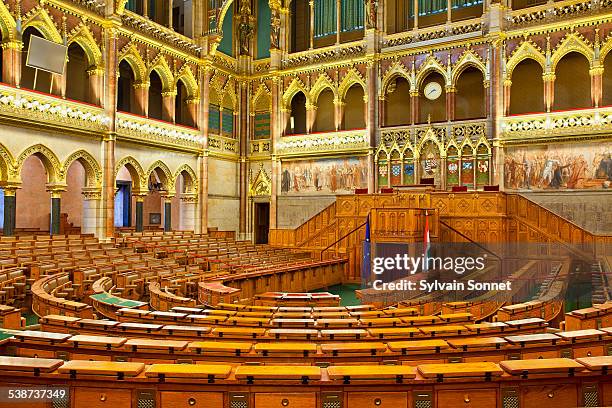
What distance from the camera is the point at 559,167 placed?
18.4 m

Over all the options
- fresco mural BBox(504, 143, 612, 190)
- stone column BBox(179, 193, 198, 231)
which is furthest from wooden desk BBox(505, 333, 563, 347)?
stone column BBox(179, 193, 198, 231)

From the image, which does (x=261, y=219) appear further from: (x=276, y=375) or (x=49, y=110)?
(x=276, y=375)

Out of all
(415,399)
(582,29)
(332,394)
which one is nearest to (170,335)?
(332,394)

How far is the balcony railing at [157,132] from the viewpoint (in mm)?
19188

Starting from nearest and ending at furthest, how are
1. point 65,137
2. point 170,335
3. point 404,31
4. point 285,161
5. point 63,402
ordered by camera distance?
point 63,402 < point 170,335 < point 65,137 < point 404,31 < point 285,161

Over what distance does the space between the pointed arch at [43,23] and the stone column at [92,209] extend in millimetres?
5306

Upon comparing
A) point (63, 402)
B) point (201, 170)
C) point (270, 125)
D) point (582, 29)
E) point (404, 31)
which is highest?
point (404, 31)

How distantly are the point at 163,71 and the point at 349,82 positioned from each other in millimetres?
8535

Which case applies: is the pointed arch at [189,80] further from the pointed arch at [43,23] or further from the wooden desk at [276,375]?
the wooden desk at [276,375]

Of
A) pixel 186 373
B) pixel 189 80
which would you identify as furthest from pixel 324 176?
pixel 186 373

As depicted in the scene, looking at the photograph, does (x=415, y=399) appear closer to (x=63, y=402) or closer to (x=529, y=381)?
(x=529, y=381)

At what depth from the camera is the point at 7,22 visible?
50.3ft

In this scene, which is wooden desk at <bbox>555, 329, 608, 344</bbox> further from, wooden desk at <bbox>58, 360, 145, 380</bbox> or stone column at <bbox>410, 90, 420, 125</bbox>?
stone column at <bbox>410, 90, 420, 125</bbox>

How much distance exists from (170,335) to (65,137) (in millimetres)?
14082
